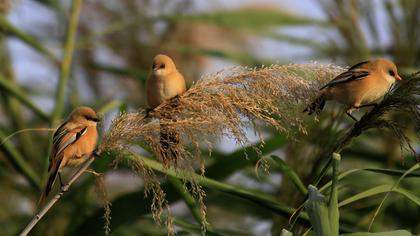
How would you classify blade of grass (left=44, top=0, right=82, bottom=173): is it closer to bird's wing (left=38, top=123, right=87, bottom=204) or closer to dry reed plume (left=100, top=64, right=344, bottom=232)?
bird's wing (left=38, top=123, right=87, bottom=204)

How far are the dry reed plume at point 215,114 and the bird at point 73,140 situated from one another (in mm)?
435

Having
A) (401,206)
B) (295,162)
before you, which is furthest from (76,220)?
(401,206)

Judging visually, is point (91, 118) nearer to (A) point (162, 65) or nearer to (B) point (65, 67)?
(A) point (162, 65)

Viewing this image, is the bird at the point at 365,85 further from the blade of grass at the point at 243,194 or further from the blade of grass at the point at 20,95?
the blade of grass at the point at 20,95

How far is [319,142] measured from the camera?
3426 mm

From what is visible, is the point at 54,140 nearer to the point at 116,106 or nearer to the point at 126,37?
the point at 116,106

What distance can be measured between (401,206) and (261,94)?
268 cm

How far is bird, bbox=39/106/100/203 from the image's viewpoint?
10.4 feet

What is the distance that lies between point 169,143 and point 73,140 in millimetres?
673

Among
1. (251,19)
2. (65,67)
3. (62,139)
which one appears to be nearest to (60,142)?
(62,139)

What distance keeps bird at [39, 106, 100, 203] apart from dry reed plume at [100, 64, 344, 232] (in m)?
0.43

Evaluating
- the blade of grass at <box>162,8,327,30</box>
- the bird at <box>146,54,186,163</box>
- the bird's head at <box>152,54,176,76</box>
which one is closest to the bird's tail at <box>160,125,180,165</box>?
the bird at <box>146,54,186,163</box>

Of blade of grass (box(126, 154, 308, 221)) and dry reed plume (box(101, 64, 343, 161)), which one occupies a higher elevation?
dry reed plume (box(101, 64, 343, 161))

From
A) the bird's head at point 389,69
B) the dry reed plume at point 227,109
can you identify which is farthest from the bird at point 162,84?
the bird's head at point 389,69
